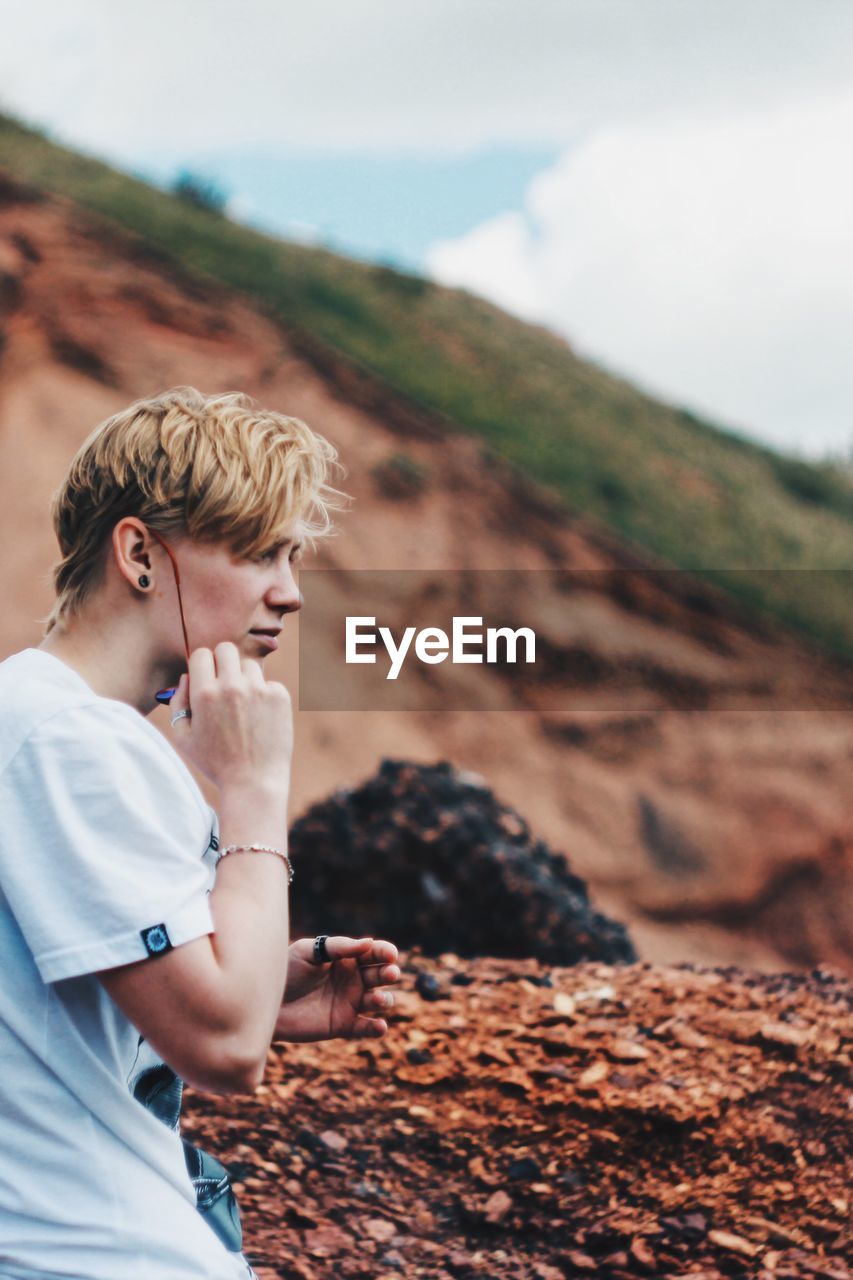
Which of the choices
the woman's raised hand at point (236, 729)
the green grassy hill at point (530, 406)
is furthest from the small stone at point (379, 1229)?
the green grassy hill at point (530, 406)

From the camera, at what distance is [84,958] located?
1.50 metres

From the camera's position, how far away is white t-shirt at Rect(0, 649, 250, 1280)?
1513 millimetres

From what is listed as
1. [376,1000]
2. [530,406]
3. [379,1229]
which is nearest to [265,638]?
[376,1000]

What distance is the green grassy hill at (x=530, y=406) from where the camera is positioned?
18234mm

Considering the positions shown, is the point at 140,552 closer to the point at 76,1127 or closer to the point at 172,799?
the point at 172,799

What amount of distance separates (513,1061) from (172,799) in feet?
8.22

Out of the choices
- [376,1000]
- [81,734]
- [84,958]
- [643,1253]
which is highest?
[81,734]

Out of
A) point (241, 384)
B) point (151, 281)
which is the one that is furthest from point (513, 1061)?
point (151, 281)

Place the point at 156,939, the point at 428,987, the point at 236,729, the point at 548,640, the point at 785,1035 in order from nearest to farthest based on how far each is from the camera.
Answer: the point at 156,939
the point at 236,729
the point at 785,1035
the point at 428,987
the point at 548,640

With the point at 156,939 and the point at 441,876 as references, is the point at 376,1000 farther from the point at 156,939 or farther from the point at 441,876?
the point at 441,876

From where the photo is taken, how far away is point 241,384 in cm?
1533

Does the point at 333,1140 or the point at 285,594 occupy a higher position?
the point at 285,594

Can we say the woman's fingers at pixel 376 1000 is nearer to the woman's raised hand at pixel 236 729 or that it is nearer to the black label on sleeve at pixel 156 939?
the woman's raised hand at pixel 236 729

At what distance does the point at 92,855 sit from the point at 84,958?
0.40 feet
